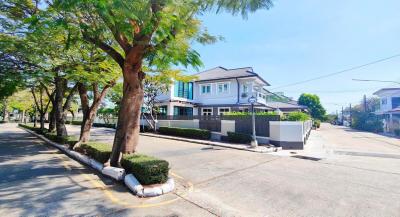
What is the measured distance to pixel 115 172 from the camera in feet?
21.7

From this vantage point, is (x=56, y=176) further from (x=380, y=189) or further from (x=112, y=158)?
(x=380, y=189)

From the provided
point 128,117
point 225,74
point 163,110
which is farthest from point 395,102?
point 128,117

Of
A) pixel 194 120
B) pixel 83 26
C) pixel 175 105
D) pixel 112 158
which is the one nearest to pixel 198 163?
pixel 112 158

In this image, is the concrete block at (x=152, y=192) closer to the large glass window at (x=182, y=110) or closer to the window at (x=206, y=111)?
the large glass window at (x=182, y=110)

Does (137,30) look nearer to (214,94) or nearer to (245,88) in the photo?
(245,88)

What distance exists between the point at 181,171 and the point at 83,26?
5439 mm

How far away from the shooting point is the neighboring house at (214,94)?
2593 centimetres

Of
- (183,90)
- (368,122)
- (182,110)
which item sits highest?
(183,90)

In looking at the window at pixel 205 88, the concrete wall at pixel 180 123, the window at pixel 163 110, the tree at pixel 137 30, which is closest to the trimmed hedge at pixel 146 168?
the tree at pixel 137 30

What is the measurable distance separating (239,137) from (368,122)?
37432 mm

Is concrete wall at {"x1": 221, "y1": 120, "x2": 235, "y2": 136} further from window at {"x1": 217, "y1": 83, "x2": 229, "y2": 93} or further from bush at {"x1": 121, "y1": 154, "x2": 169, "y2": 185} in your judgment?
bush at {"x1": 121, "y1": 154, "x2": 169, "y2": 185}

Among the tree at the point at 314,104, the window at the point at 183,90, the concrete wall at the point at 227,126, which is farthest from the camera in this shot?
the tree at the point at 314,104

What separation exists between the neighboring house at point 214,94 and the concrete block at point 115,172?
1809cm

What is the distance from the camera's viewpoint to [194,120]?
21.0 metres
